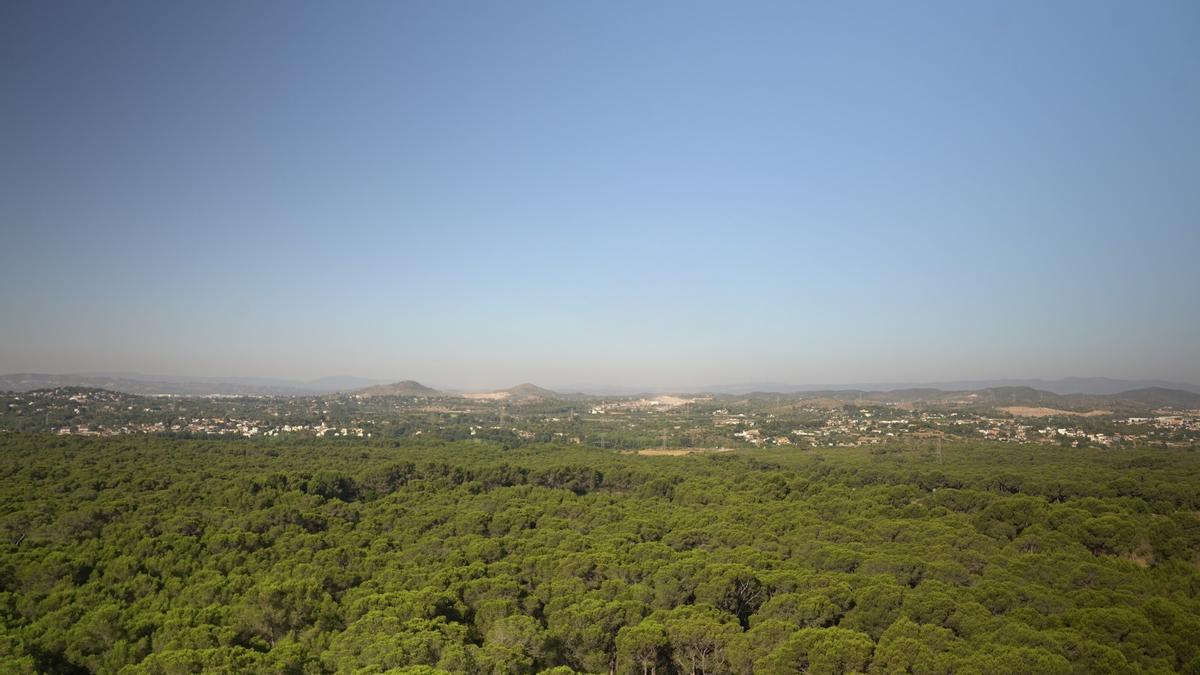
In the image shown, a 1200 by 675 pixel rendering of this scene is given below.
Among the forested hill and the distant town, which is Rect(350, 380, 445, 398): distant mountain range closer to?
the distant town

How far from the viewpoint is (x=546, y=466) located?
43062mm

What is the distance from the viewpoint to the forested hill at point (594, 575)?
1335cm

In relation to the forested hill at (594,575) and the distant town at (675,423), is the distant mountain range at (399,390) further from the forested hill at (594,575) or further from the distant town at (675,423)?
the forested hill at (594,575)

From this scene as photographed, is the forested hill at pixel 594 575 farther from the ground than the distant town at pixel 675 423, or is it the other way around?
the forested hill at pixel 594 575

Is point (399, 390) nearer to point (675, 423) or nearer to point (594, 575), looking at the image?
point (675, 423)

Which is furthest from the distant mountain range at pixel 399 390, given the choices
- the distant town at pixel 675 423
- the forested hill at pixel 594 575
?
the forested hill at pixel 594 575

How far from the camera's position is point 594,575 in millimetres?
19688

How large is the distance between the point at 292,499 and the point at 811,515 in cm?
2527

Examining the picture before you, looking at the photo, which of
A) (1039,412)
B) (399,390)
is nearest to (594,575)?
(1039,412)

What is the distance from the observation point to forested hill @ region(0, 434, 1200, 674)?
1335cm

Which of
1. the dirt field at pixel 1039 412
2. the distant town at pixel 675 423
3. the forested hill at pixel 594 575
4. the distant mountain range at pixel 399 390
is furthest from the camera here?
the distant mountain range at pixel 399 390

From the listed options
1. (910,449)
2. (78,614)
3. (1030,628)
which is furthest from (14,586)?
(910,449)

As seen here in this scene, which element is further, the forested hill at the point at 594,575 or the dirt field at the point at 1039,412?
the dirt field at the point at 1039,412

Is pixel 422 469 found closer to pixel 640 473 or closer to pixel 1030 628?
pixel 640 473
